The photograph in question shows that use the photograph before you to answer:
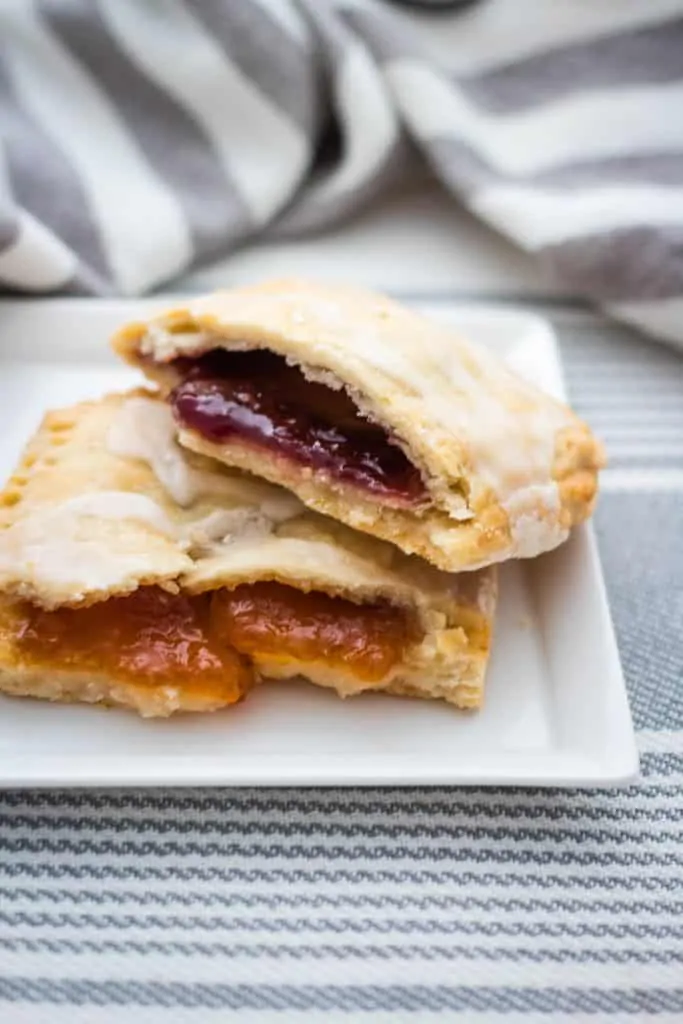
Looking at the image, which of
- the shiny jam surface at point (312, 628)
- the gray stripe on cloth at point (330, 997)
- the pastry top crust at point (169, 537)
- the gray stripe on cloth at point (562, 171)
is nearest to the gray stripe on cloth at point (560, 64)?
the gray stripe on cloth at point (562, 171)

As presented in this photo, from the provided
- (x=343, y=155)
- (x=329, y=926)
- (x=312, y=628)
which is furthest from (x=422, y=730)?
(x=343, y=155)

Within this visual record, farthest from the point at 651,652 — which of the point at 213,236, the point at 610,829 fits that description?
the point at 213,236

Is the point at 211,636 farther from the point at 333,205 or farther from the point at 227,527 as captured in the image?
the point at 333,205

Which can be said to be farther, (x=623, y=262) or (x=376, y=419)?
(x=623, y=262)

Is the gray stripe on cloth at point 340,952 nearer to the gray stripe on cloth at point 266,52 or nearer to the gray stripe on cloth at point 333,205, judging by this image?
the gray stripe on cloth at point 333,205

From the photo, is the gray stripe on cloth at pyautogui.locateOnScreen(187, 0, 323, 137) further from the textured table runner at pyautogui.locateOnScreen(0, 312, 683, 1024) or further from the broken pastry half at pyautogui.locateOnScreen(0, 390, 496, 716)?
the textured table runner at pyautogui.locateOnScreen(0, 312, 683, 1024)
